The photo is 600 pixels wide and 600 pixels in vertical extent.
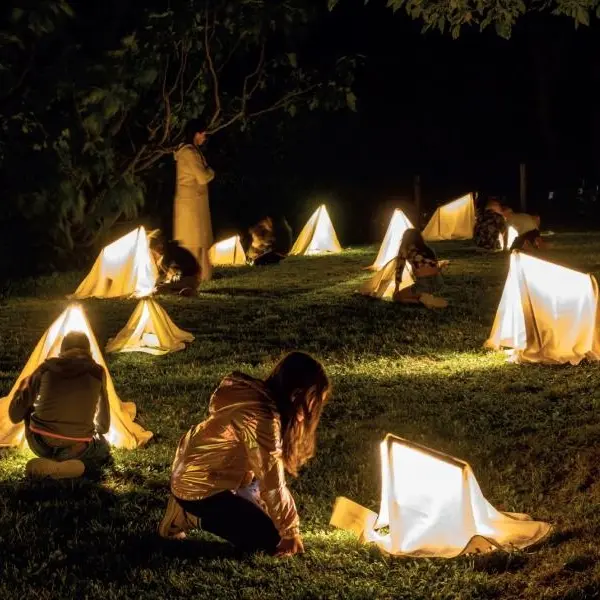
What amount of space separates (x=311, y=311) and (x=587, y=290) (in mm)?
4695

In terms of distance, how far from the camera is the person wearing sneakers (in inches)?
267

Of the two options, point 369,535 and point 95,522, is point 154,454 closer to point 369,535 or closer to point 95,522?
point 95,522

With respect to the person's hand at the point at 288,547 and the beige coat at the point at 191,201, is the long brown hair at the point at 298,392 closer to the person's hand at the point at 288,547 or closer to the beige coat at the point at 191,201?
the person's hand at the point at 288,547

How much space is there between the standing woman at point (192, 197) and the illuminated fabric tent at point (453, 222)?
9.87 meters

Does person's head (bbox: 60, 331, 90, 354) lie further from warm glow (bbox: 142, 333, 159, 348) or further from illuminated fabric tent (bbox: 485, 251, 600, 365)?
illuminated fabric tent (bbox: 485, 251, 600, 365)

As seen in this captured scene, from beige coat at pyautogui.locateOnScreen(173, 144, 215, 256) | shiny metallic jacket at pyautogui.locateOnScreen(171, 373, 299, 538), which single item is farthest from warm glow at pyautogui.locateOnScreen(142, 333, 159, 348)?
shiny metallic jacket at pyautogui.locateOnScreen(171, 373, 299, 538)

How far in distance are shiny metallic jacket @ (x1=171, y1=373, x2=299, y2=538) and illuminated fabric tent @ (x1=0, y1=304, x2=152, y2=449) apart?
212 centimetres

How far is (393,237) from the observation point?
18609 mm

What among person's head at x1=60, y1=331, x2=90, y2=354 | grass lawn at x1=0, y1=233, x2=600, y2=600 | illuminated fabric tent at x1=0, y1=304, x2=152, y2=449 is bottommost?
grass lawn at x1=0, y1=233, x2=600, y2=600

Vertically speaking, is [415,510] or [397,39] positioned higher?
[397,39]

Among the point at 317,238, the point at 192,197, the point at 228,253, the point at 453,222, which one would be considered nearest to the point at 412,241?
the point at 192,197

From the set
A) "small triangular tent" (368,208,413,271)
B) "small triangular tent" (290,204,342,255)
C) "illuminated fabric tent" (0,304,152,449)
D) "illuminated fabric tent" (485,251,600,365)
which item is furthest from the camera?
"small triangular tent" (290,204,342,255)

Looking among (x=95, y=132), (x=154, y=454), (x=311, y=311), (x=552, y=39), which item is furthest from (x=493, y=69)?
(x=154, y=454)

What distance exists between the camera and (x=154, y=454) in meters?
7.43
